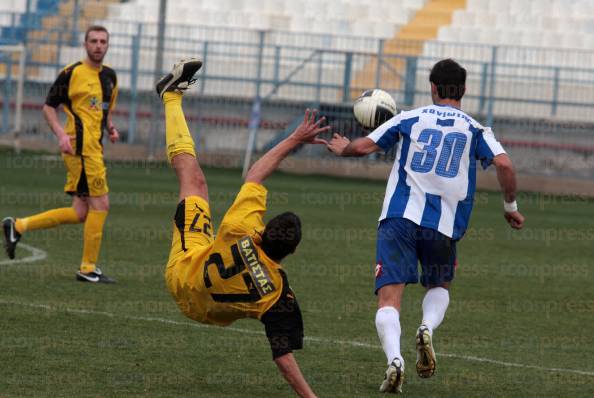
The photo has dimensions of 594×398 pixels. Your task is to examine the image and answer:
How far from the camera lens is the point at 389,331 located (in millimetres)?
7211

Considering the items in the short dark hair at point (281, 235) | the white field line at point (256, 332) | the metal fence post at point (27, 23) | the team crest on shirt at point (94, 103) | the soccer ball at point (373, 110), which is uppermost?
the metal fence post at point (27, 23)

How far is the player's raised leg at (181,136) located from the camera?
793cm

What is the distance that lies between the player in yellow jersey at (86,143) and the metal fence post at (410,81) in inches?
572

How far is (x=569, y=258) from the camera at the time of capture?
47.8ft

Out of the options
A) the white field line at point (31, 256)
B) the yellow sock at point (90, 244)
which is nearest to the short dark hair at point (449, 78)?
the yellow sock at point (90, 244)

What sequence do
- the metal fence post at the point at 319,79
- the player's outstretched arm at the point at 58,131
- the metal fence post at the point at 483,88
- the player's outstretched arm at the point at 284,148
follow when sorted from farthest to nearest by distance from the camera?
the metal fence post at the point at 319,79 < the metal fence post at the point at 483,88 < the player's outstretched arm at the point at 58,131 < the player's outstretched arm at the point at 284,148

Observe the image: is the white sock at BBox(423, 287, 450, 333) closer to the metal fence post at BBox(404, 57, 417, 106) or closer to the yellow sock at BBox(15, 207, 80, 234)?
the yellow sock at BBox(15, 207, 80, 234)

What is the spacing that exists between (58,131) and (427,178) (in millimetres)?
4564

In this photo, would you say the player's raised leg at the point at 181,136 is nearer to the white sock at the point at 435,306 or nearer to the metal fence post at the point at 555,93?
the white sock at the point at 435,306

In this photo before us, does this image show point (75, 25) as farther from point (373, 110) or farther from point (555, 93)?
point (373, 110)

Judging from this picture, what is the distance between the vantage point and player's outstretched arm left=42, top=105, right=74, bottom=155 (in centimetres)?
1079

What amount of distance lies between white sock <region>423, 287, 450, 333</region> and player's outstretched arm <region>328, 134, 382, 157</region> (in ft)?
3.29

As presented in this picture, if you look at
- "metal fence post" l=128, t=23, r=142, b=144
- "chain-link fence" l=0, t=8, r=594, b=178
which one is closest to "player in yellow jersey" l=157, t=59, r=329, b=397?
"chain-link fence" l=0, t=8, r=594, b=178

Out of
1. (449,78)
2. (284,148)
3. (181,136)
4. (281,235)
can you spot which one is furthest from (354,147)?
(181,136)
